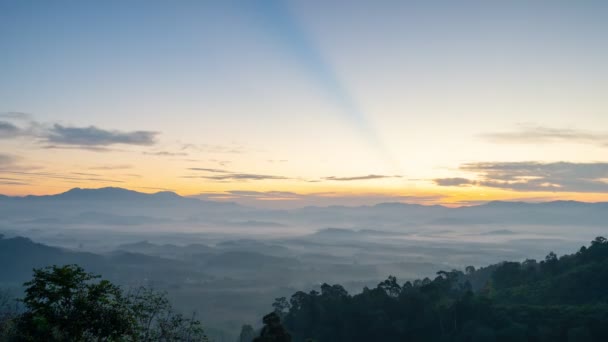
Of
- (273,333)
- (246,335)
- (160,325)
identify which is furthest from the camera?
(246,335)

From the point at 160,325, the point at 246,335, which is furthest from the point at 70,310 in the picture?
the point at 246,335

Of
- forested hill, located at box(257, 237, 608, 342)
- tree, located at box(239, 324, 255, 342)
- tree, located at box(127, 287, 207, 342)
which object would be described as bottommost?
tree, located at box(239, 324, 255, 342)

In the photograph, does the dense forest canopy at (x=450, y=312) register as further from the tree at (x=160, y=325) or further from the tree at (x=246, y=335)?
the tree at (x=246, y=335)

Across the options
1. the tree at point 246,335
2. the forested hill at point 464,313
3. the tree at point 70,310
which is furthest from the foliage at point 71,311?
the tree at point 246,335

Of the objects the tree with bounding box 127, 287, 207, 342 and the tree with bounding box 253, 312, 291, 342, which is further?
the tree with bounding box 253, 312, 291, 342

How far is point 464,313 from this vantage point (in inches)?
1973

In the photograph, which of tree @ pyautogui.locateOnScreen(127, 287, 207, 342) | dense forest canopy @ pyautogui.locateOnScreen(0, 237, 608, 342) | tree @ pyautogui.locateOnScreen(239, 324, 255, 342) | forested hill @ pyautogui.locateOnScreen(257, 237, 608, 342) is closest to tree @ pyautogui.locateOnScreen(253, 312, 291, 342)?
dense forest canopy @ pyautogui.locateOnScreen(0, 237, 608, 342)

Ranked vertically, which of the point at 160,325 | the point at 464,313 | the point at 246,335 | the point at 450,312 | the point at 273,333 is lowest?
the point at 246,335

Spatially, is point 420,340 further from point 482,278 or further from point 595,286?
point 482,278

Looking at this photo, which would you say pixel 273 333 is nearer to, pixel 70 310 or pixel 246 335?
pixel 70 310

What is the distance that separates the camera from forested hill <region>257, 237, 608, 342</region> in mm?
42500

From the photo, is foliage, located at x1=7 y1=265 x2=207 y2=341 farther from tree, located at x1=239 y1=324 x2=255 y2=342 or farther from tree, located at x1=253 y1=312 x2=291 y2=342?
tree, located at x1=239 y1=324 x2=255 y2=342

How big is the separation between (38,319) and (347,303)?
44373 millimetres

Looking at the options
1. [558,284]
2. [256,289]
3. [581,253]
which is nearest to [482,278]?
[581,253]
